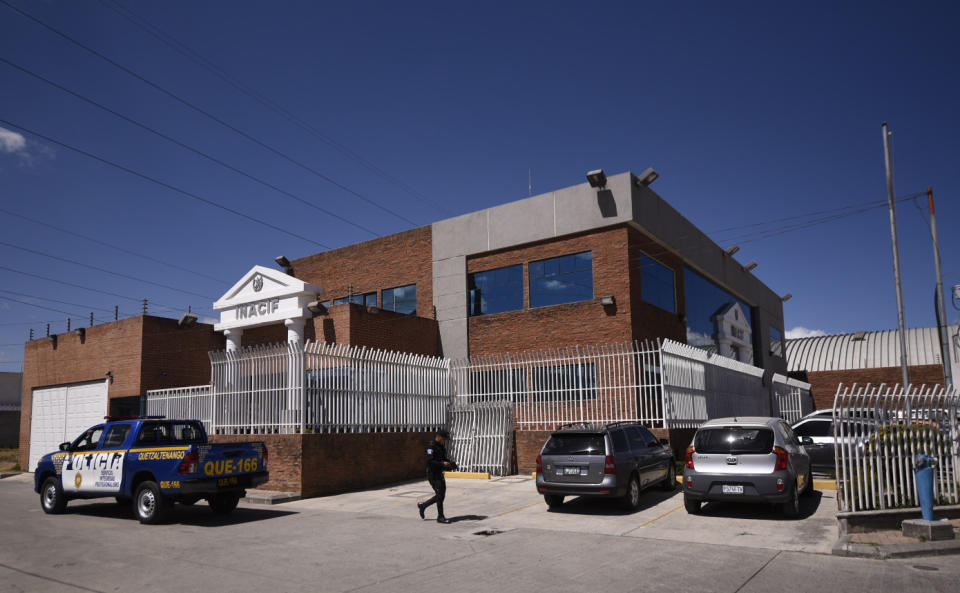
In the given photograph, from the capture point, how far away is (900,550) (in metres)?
8.32

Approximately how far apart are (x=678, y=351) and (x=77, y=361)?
23261 millimetres

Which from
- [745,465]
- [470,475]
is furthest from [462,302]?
[745,465]

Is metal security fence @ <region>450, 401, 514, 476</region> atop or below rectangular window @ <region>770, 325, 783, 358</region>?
below

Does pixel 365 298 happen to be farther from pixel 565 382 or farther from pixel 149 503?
pixel 149 503

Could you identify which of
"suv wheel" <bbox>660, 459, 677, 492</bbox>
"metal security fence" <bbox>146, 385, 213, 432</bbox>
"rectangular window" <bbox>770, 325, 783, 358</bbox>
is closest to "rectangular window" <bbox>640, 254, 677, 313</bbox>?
"suv wheel" <bbox>660, 459, 677, 492</bbox>

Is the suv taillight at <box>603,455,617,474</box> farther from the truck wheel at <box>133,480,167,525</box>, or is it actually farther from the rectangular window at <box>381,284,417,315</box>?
the rectangular window at <box>381,284,417,315</box>

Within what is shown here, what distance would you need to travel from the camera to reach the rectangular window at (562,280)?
23.8 metres

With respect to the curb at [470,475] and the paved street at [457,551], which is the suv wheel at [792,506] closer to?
the paved street at [457,551]

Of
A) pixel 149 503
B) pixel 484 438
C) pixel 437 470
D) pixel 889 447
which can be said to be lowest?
pixel 149 503

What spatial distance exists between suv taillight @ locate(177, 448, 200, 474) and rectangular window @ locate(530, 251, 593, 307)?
584 inches

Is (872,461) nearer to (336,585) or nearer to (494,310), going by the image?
(336,585)

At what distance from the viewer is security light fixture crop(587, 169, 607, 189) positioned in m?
23.0

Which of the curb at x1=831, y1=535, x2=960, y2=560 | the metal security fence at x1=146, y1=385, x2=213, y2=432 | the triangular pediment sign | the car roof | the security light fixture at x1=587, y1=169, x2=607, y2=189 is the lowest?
the curb at x1=831, y1=535, x2=960, y2=560

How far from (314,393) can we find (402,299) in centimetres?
1307
